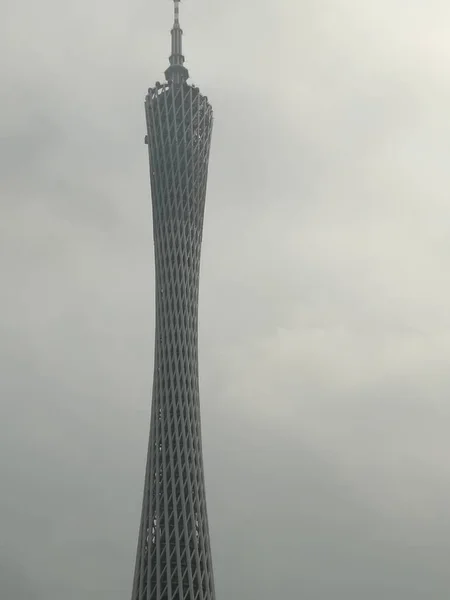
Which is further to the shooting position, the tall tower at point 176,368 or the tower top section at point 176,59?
the tower top section at point 176,59

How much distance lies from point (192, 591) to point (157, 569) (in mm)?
2795

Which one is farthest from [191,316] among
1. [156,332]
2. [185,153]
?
[185,153]

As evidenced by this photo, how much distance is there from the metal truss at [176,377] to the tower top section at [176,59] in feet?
A: 13.2

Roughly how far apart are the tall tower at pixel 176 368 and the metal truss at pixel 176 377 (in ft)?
0.23

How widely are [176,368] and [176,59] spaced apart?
2949 cm

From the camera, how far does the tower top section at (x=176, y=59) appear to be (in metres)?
79.9

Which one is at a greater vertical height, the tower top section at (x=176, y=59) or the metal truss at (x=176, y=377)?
the tower top section at (x=176, y=59)

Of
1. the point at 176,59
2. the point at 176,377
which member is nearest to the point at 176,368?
the point at 176,377

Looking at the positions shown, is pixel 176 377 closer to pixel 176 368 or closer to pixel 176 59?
pixel 176 368

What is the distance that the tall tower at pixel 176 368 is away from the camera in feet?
209

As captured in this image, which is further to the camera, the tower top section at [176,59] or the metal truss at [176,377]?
the tower top section at [176,59]

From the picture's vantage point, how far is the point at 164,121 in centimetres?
7538

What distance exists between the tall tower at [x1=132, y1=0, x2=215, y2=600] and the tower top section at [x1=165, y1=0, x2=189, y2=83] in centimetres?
321

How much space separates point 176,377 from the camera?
6700 centimetres
